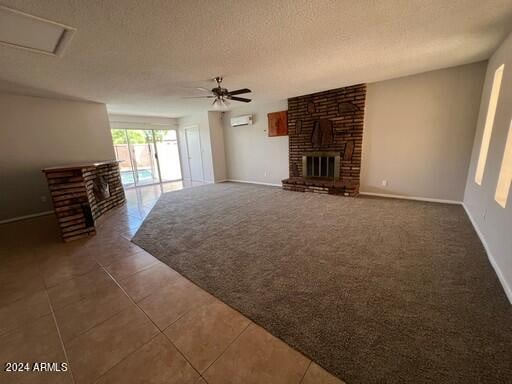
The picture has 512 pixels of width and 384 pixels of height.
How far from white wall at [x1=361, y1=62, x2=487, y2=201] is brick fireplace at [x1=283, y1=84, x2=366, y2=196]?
23 centimetres

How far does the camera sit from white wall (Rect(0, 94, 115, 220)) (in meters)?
3.97

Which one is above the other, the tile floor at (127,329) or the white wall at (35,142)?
the white wall at (35,142)

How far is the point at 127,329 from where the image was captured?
4.83 ft

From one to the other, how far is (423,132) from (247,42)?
3.60 metres

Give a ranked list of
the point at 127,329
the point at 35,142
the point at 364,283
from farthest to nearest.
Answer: the point at 35,142
the point at 364,283
the point at 127,329

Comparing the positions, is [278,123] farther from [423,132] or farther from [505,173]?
[505,173]

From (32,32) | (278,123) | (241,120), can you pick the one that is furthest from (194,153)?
(32,32)

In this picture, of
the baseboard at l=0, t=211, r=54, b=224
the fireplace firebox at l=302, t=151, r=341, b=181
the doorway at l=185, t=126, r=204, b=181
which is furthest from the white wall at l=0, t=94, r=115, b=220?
the fireplace firebox at l=302, t=151, r=341, b=181

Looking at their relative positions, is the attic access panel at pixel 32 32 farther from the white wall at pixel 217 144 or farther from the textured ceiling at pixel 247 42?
the white wall at pixel 217 144

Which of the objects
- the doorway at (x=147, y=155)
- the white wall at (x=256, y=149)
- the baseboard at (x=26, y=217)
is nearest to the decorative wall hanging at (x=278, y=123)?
the white wall at (x=256, y=149)

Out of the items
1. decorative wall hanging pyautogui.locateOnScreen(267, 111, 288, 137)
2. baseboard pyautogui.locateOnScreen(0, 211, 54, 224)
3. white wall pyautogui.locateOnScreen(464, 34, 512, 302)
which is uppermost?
decorative wall hanging pyautogui.locateOnScreen(267, 111, 288, 137)

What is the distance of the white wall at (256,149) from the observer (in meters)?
5.93

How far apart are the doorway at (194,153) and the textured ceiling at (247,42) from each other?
11.2 ft

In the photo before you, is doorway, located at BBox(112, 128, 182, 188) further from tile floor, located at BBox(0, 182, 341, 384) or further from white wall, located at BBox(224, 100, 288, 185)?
tile floor, located at BBox(0, 182, 341, 384)
